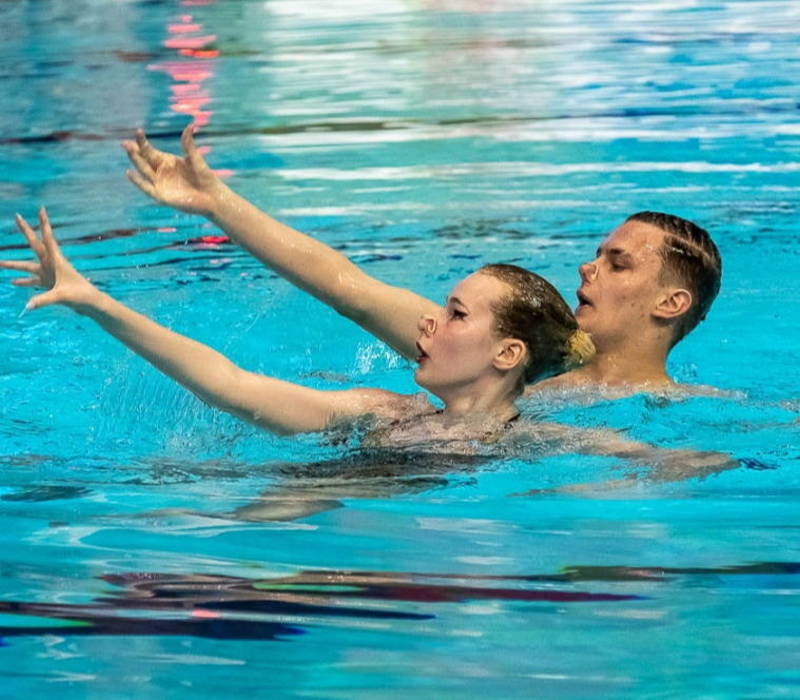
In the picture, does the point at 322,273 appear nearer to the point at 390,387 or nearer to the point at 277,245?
the point at 277,245

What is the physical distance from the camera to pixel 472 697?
2547mm

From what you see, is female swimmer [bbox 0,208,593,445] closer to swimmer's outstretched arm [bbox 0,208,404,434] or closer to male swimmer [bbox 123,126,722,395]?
swimmer's outstretched arm [bbox 0,208,404,434]

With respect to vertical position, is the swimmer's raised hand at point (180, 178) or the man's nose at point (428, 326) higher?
the swimmer's raised hand at point (180, 178)

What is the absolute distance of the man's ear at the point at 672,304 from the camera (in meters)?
4.66

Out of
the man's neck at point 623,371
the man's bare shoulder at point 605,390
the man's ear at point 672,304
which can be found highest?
the man's ear at point 672,304

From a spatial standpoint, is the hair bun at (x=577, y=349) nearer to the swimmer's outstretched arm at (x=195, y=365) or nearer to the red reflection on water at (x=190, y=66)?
the swimmer's outstretched arm at (x=195, y=365)

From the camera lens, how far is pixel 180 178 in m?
4.42

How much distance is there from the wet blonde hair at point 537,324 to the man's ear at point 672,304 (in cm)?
75

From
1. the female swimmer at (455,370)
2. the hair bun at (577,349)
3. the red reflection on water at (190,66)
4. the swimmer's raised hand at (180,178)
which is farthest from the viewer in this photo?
the red reflection on water at (190,66)

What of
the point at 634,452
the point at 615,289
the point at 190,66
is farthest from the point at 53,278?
the point at 190,66

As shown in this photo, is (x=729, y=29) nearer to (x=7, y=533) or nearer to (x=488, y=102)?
(x=488, y=102)

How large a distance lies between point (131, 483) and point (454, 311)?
0.92 metres

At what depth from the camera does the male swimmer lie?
4.61 m

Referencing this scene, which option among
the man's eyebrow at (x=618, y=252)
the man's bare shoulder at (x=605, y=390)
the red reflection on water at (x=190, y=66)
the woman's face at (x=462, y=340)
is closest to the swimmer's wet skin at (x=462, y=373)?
the woman's face at (x=462, y=340)
